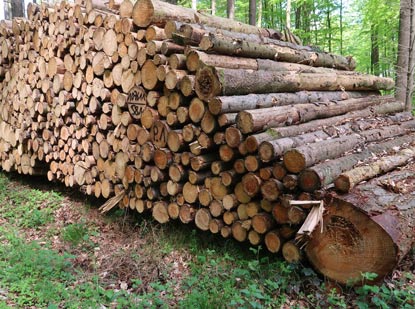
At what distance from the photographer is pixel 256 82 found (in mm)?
4648

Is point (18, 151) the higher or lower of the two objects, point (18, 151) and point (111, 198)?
the higher

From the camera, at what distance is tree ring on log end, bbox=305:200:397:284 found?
3.28 metres

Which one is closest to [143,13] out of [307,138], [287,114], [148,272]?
[287,114]

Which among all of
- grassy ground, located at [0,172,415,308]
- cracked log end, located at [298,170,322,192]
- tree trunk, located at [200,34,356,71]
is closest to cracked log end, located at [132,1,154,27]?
tree trunk, located at [200,34,356,71]

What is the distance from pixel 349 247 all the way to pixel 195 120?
7.15 ft

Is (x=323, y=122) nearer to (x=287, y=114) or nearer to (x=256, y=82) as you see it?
(x=287, y=114)

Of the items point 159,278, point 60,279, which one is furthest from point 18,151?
point 159,278

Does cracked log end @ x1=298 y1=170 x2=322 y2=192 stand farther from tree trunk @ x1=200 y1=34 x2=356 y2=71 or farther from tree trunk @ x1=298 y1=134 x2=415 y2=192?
tree trunk @ x1=200 y1=34 x2=356 y2=71

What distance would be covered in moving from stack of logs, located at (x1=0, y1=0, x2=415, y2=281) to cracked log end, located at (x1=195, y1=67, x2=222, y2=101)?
0.04ft

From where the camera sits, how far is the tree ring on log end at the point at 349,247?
3.28 metres

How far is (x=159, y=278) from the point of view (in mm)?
4047

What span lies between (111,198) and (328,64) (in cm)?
479

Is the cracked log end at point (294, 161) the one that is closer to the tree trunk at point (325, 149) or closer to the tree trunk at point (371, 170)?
the tree trunk at point (325, 149)

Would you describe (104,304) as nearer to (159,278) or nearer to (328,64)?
(159,278)
